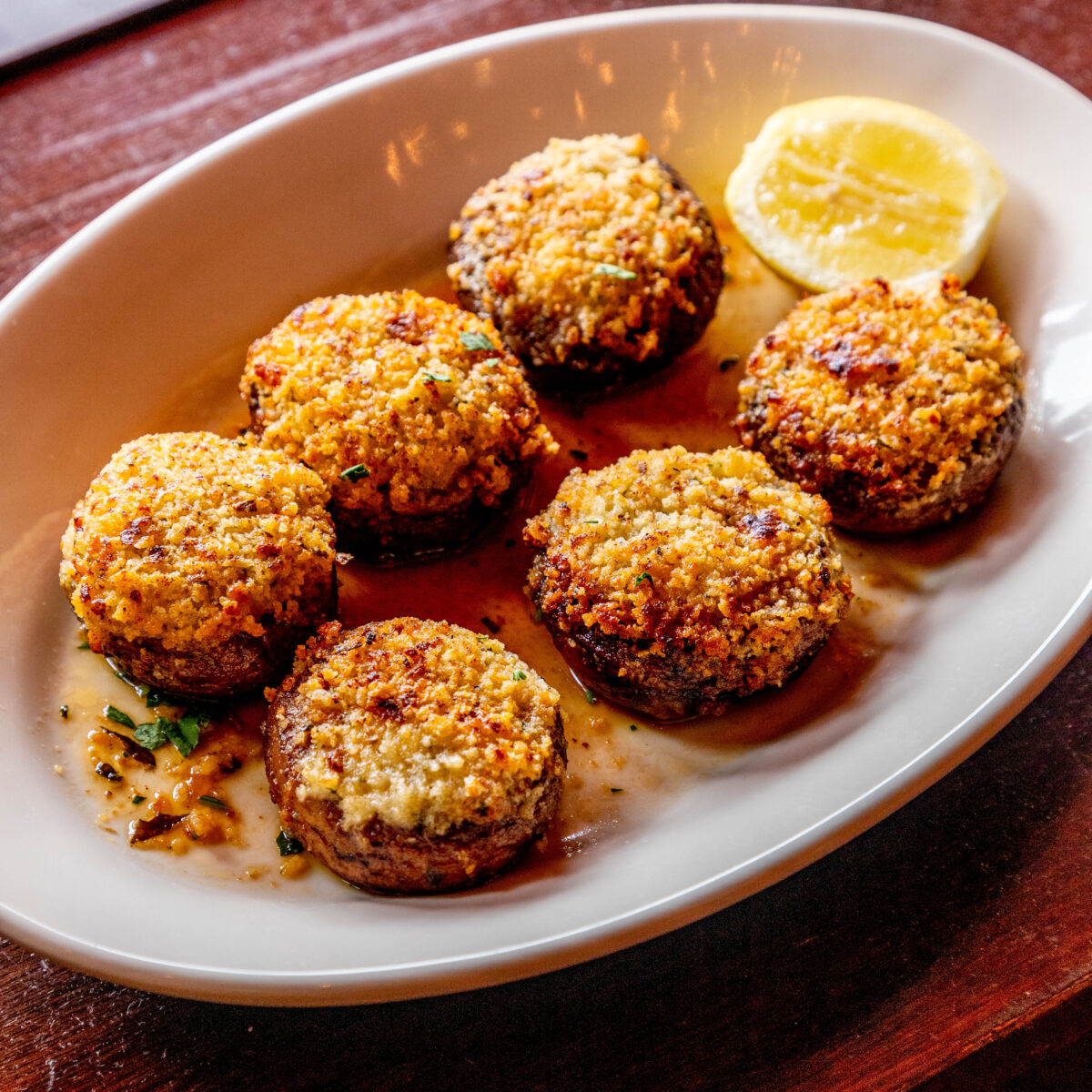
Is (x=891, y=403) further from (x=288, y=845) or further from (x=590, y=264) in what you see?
(x=288, y=845)

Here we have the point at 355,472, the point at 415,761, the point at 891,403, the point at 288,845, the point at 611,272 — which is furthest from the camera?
the point at 611,272

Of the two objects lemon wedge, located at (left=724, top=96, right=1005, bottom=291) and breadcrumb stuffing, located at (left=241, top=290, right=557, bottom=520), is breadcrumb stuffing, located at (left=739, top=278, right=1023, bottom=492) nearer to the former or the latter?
lemon wedge, located at (left=724, top=96, right=1005, bottom=291)

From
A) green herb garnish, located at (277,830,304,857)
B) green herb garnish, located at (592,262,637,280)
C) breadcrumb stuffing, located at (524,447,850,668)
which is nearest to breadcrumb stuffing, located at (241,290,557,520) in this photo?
breadcrumb stuffing, located at (524,447,850,668)

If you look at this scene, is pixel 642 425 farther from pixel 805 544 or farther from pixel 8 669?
pixel 8 669

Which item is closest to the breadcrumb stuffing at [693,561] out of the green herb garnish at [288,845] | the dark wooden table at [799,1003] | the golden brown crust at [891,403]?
the golden brown crust at [891,403]

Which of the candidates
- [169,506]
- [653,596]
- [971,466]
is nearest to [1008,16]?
[971,466]

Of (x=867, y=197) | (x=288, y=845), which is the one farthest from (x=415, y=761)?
(x=867, y=197)

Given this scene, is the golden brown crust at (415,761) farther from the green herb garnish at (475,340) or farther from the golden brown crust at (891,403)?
the golden brown crust at (891,403)
